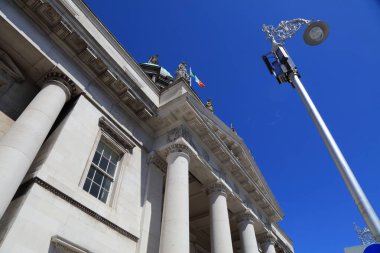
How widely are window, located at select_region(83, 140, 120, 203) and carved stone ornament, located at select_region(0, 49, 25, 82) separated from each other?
14.3 feet

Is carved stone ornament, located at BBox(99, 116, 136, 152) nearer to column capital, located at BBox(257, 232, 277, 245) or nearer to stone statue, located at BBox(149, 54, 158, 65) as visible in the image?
column capital, located at BBox(257, 232, 277, 245)

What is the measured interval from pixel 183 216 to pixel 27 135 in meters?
6.80

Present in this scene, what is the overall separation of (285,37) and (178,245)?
9412mm

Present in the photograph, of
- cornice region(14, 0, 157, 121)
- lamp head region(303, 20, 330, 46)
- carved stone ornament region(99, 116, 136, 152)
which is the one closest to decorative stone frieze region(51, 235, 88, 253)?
carved stone ornament region(99, 116, 136, 152)

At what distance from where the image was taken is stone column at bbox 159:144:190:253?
11.7 m

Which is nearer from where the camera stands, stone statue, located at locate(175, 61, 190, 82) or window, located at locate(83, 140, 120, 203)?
window, located at locate(83, 140, 120, 203)

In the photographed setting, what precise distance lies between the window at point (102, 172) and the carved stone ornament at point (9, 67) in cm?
435

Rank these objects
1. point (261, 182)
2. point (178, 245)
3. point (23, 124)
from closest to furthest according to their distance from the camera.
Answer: point (23, 124)
point (178, 245)
point (261, 182)

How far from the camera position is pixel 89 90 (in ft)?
46.0

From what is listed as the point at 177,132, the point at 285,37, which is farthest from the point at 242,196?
the point at 285,37

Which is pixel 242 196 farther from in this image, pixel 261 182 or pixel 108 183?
pixel 108 183

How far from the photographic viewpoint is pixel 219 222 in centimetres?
1585

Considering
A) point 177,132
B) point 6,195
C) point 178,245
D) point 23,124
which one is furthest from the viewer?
point 177,132

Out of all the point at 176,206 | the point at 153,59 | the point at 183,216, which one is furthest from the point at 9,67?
the point at 153,59
